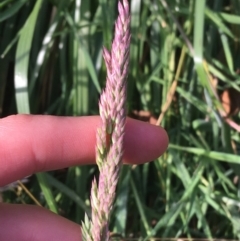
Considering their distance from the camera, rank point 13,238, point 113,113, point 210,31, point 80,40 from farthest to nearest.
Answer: point 210,31, point 80,40, point 13,238, point 113,113

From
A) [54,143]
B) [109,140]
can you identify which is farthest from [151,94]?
[109,140]

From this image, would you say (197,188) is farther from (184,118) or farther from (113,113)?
(113,113)

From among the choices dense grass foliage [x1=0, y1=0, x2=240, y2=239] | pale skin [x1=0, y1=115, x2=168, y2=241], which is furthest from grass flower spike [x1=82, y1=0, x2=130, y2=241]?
dense grass foliage [x1=0, y1=0, x2=240, y2=239]

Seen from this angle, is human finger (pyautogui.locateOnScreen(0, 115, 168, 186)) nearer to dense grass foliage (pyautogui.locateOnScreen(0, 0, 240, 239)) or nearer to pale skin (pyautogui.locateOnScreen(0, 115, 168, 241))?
pale skin (pyautogui.locateOnScreen(0, 115, 168, 241))

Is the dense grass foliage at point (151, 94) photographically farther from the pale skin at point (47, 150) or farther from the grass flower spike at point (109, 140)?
the grass flower spike at point (109, 140)

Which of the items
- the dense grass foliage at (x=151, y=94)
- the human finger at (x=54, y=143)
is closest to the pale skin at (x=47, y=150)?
the human finger at (x=54, y=143)

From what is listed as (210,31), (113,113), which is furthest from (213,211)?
(113,113)

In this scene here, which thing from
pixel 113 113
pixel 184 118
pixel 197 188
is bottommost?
pixel 197 188

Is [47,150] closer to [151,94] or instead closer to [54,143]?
[54,143]
